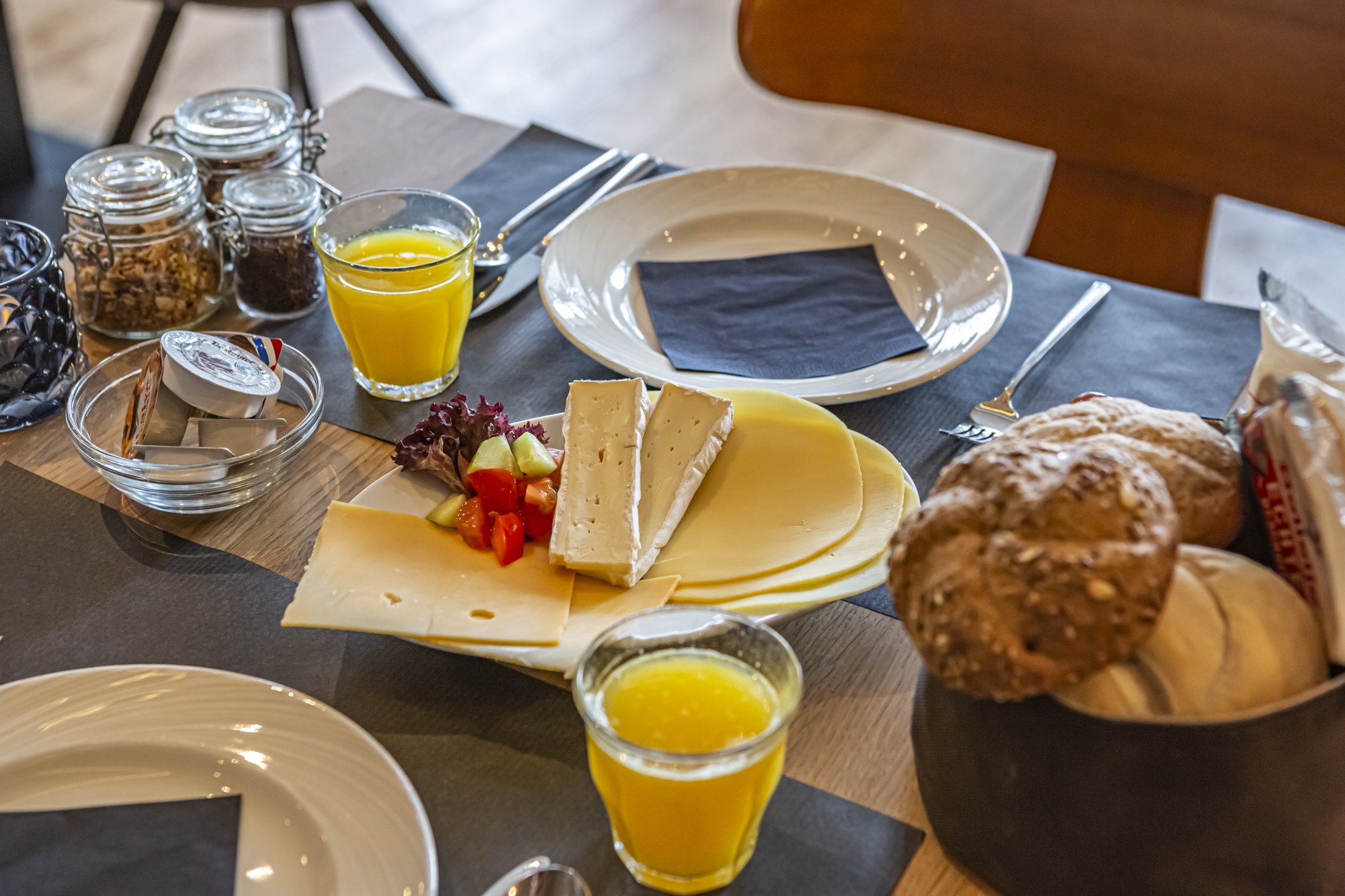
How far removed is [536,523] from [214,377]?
312mm

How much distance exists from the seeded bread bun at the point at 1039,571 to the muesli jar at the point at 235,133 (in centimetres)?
97

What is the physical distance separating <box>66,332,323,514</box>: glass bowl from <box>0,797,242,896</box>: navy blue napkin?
0.29 metres

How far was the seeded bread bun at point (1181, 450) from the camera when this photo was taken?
0.62 metres

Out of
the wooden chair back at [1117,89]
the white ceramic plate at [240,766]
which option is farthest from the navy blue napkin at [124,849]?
the wooden chair back at [1117,89]

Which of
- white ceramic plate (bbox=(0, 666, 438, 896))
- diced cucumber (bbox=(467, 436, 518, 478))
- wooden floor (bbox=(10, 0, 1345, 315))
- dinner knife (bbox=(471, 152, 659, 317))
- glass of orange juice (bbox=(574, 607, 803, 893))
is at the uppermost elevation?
glass of orange juice (bbox=(574, 607, 803, 893))

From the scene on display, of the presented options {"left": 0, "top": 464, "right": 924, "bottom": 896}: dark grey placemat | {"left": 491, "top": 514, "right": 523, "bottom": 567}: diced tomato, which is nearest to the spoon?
{"left": 0, "top": 464, "right": 924, "bottom": 896}: dark grey placemat

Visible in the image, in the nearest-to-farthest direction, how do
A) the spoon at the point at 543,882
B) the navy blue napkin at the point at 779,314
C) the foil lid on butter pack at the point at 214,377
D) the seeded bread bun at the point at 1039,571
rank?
the seeded bread bun at the point at 1039,571 < the spoon at the point at 543,882 < the foil lid on butter pack at the point at 214,377 < the navy blue napkin at the point at 779,314

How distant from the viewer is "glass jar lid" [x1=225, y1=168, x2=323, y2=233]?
1.19 meters

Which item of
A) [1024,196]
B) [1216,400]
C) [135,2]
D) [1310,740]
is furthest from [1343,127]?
[135,2]

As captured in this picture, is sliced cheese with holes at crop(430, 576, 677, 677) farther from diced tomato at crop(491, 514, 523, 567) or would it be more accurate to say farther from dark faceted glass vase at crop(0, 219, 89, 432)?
dark faceted glass vase at crop(0, 219, 89, 432)

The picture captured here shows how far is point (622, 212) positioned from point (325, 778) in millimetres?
809

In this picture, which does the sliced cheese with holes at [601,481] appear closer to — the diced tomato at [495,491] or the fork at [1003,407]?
the diced tomato at [495,491]

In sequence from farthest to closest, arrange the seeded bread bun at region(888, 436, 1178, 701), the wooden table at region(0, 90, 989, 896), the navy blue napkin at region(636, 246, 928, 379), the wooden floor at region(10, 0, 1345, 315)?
the wooden floor at region(10, 0, 1345, 315), the navy blue napkin at region(636, 246, 928, 379), the wooden table at region(0, 90, 989, 896), the seeded bread bun at region(888, 436, 1178, 701)

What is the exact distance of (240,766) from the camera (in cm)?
73
